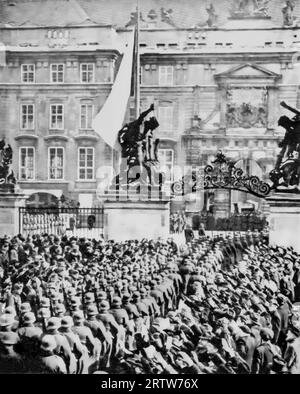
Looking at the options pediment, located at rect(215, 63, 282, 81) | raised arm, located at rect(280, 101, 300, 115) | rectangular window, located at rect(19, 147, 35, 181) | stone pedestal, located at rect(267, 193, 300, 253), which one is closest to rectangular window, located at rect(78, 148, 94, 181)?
rectangular window, located at rect(19, 147, 35, 181)

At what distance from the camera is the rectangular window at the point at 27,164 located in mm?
12961

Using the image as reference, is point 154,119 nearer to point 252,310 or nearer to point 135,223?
point 135,223

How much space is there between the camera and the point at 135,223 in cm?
1275

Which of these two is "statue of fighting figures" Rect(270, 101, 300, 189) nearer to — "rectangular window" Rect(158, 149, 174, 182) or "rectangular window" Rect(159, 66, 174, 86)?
"rectangular window" Rect(158, 149, 174, 182)

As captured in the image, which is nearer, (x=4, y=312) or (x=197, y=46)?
(x=4, y=312)

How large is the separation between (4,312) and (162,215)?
313 cm

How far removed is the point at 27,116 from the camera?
13.0 m

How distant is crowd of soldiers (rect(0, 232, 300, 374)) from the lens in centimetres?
1081

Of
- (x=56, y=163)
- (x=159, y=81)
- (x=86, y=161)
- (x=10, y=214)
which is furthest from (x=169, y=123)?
(x=10, y=214)

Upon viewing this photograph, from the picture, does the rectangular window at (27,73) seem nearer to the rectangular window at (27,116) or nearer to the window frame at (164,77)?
the rectangular window at (27,116)

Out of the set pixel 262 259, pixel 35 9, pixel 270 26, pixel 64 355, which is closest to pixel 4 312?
pixel 64 355

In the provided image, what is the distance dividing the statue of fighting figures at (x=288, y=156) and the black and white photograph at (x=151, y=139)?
0.08 ft
